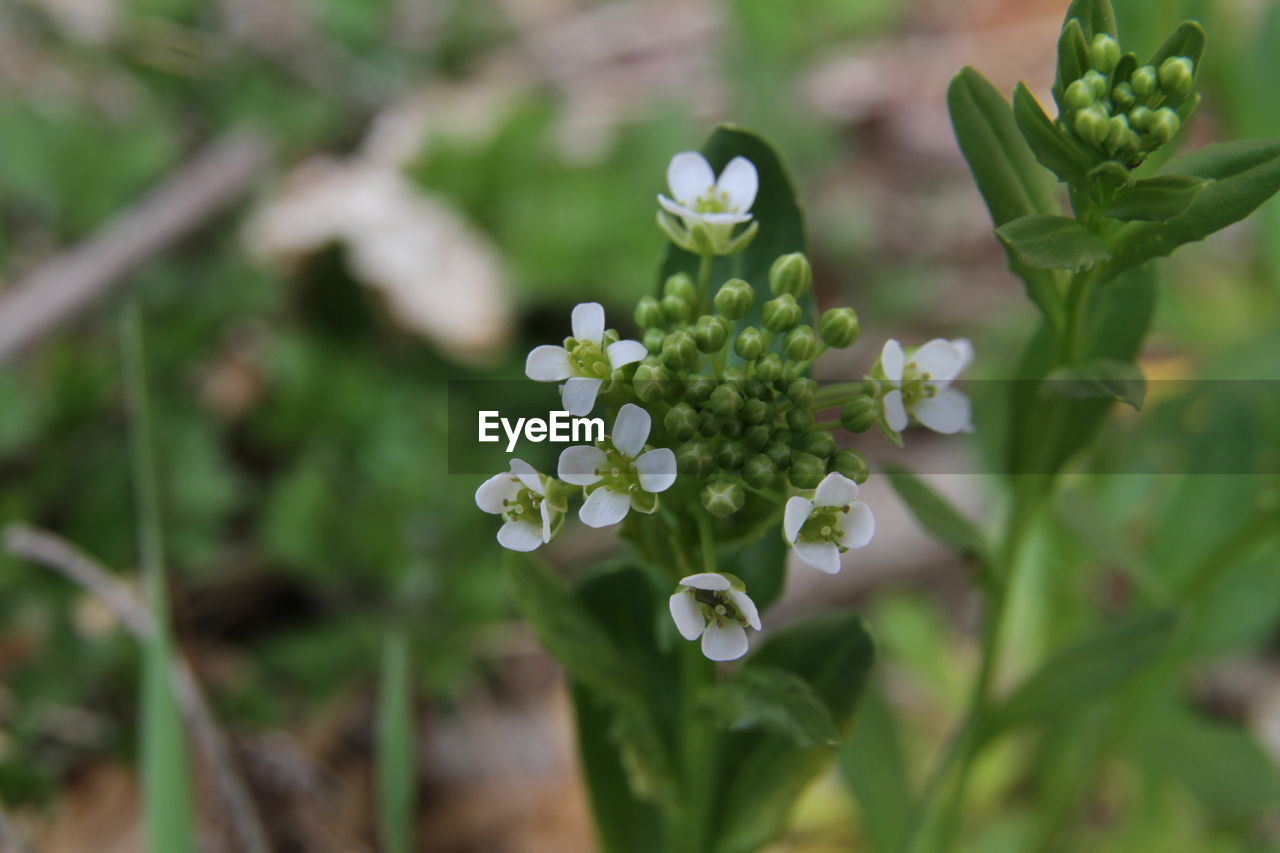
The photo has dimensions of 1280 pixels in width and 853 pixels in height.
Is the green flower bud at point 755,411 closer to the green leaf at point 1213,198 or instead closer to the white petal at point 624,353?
the white petal at point 624,353

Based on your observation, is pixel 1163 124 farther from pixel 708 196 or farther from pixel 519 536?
pixel 519 536

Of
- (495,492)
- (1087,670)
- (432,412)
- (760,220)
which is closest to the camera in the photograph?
(495,492)

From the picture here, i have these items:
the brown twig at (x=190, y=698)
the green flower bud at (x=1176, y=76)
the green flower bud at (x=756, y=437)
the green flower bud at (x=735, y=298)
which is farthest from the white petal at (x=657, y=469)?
the brown twig at (x=190, y=698)

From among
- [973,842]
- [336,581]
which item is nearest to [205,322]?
[336,581]

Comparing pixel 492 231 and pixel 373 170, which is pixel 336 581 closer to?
pixel 492 231

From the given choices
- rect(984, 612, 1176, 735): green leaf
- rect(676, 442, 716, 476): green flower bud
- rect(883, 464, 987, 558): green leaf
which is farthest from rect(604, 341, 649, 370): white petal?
rect(984, 612, 1176, 735): green leaf

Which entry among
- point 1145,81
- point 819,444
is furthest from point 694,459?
point 1145,81
